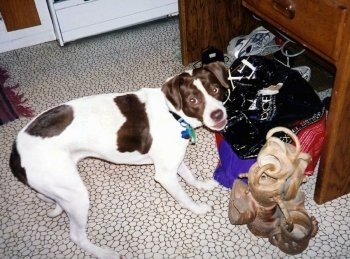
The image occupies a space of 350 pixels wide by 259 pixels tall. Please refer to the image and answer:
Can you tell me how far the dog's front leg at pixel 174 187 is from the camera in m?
1.88

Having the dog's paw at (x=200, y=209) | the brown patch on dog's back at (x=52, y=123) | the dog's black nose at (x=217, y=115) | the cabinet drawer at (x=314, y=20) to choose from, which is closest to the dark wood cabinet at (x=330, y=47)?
the cabinet drawer at (x=314, y=20)

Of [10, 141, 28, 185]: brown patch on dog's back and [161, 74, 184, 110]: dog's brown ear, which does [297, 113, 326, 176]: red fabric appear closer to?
[161, 74, 184, 110]: dog's brown ear

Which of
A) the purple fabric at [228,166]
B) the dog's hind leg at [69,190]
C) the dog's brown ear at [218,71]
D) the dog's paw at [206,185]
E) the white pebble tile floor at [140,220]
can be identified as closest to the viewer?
the dog's hind leg at [69,190]

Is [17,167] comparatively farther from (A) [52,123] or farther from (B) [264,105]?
(B) [264,105]

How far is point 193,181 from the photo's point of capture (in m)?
2.16

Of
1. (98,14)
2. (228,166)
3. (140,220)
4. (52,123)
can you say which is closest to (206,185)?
(228,166)

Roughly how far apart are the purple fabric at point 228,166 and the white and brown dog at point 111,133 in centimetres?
30

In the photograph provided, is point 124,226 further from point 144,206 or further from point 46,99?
point 46,99

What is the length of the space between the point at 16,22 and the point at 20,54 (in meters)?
0.30

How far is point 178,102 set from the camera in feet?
5.53

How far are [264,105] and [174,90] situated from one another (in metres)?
0.61

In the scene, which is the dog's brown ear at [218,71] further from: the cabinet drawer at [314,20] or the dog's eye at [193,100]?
the cabinet drawer at [314,20]

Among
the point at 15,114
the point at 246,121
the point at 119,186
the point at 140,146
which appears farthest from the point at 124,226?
the point at 15,114

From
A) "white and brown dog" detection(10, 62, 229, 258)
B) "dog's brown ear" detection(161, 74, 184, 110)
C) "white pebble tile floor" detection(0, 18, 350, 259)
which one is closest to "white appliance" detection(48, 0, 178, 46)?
"white pebble tile floor" detection(0, 18, 350, 259)
